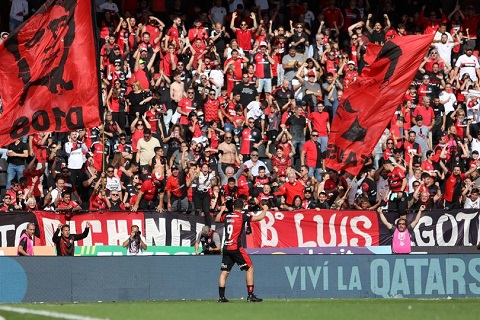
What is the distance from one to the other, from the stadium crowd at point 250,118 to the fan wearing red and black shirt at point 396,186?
37 mm

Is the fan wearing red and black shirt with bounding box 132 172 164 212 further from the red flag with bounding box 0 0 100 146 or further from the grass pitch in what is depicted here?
the grass pitch

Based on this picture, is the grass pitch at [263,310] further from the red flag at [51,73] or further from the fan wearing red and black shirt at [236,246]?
the red flag at [51,73]

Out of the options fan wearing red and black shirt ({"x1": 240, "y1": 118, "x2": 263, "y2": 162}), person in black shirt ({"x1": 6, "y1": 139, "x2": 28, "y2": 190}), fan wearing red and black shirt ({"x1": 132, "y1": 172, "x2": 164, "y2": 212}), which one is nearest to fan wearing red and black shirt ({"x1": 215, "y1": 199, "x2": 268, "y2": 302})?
fan wearing red and black shirt ({"x1": 132, "y1": 172, "x2": 164, "y2": 212})

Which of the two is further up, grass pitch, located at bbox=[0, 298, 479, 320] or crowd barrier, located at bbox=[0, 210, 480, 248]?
crowd barrier, located at bbox=[0, 210, 480, 248]

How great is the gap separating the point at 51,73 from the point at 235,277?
553cm

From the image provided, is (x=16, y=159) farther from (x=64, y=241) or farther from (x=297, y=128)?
(x=297, y=128)

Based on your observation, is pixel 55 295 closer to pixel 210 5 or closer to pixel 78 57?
pixel 78 57

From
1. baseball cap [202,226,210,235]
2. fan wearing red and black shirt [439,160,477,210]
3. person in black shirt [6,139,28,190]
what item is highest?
person in black shirt [6,139,28,190]

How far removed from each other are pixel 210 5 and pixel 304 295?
41.8 feet

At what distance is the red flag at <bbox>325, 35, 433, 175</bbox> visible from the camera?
83.4 ft

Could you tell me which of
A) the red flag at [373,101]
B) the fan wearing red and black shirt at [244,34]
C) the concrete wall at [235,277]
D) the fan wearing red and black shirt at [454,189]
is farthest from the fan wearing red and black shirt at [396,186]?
the fan wearing red and black shirt at [244,34]

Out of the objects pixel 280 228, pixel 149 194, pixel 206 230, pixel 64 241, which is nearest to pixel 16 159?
pixel 149 194

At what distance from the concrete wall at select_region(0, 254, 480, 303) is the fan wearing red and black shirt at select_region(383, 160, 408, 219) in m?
3.15

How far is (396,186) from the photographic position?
27438 mm
